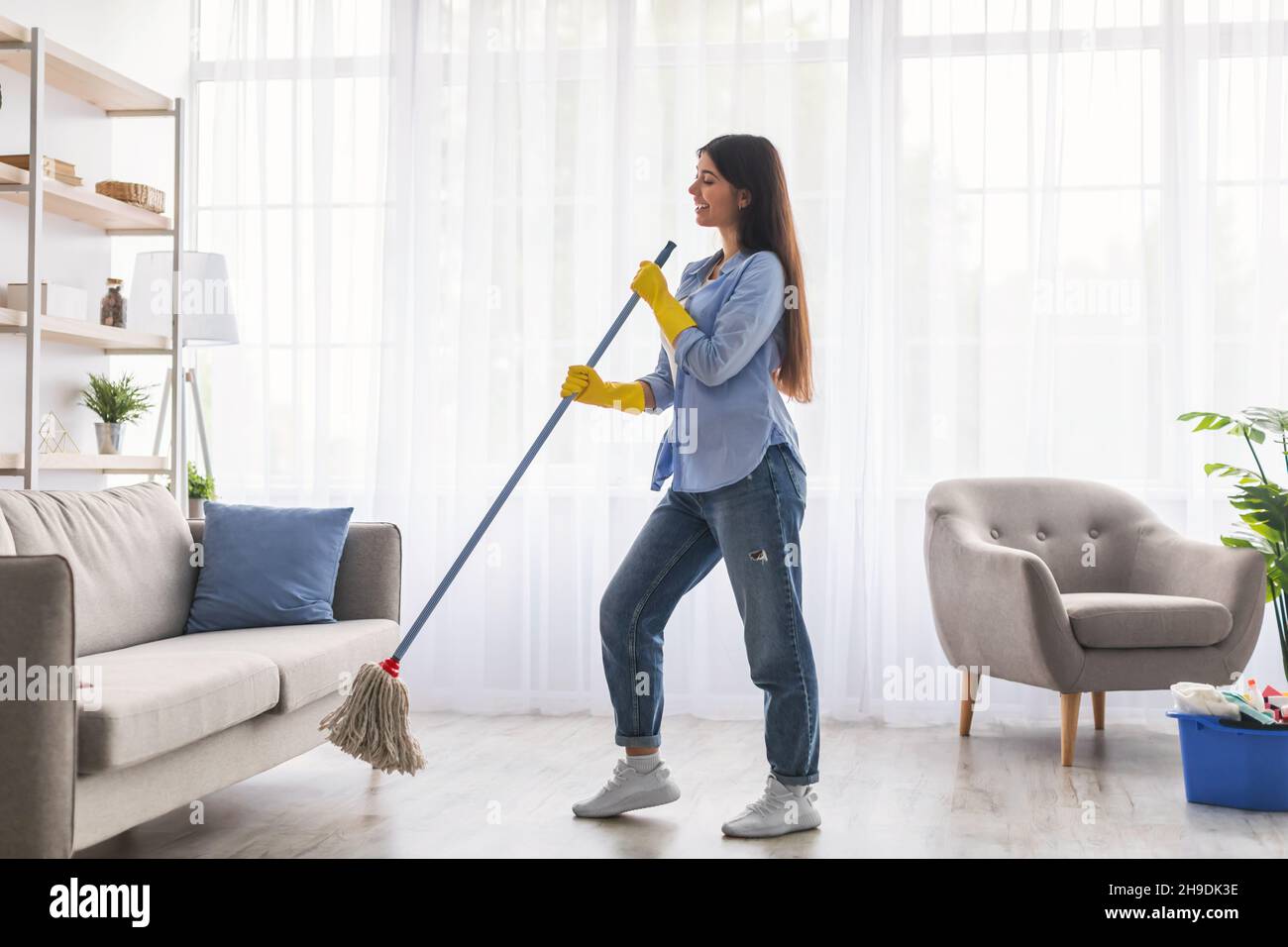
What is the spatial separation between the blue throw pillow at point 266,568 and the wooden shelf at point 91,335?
0.77m

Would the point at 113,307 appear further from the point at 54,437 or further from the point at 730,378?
the point at 730,378

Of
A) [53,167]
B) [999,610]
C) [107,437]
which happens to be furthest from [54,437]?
[999,610]

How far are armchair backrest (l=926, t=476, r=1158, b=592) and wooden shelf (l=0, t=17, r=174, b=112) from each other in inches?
111

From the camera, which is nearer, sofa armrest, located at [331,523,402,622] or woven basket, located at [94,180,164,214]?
sofa armrest, located at [331,523,402,622]

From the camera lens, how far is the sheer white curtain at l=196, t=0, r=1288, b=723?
4.02 meters

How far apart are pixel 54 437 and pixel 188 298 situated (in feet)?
2.00

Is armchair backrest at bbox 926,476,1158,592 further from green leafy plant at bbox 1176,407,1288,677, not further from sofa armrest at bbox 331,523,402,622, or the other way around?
sofa armrest at bbox 331,523,402,622

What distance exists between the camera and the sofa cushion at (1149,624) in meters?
3.20

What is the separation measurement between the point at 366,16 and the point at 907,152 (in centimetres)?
199

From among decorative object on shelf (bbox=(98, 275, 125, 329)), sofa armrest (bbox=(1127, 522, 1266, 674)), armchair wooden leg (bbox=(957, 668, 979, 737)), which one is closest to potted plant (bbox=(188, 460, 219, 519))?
decorative object on shelf (bbox=(98, 275, 125, 329))

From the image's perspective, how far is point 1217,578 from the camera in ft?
10.9

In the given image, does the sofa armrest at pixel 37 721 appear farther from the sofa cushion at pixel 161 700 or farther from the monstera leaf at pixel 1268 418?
the monstera leaf at pixel 1268 418

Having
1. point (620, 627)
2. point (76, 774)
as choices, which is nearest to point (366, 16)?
point (620, 627)

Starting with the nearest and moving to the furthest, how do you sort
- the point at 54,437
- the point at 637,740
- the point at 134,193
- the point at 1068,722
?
the point at 637,740 < the point at 1068,722 < the point at 54,437 < the point at 134,193
